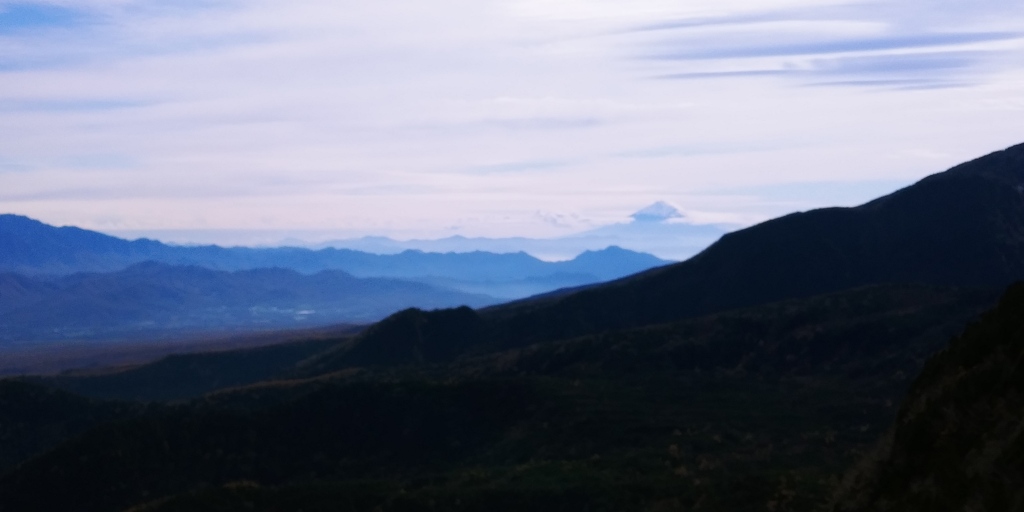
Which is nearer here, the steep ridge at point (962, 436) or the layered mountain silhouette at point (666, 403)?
the steep ridge at point (962, 436)

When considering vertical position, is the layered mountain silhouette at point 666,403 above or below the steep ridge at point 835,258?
below

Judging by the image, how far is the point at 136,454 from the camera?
4731 cm

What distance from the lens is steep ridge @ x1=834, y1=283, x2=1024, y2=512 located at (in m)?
14.6

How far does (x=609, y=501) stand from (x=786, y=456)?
8892 millimetres

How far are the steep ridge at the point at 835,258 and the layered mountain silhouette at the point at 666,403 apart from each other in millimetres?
221

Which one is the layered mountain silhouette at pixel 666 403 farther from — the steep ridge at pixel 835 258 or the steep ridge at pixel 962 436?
the steep ridge at pixel 835 258

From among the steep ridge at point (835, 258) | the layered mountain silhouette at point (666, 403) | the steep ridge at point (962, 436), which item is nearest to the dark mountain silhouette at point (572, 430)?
the layered mountain silhouette at point (666, 403)

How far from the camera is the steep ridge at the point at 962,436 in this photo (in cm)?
1460

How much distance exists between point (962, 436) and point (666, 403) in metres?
34.9

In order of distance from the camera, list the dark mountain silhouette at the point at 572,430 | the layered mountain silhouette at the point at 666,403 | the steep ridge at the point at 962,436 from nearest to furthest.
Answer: the steep ridge at the point at 962,436 → the layered mountain silhouette at the point at 666,403 → the dark mountain silhouette at the point at 572,430

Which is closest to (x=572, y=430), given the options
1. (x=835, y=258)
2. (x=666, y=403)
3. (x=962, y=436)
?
(x=666, y=403)

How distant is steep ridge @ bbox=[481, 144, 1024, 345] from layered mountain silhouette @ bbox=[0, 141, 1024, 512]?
221 millimetres

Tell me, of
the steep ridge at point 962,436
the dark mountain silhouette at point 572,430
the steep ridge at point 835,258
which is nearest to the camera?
→ the steep ridge at point 962,436

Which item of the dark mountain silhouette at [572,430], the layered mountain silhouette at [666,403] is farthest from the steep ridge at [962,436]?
the dark mountain silhouette at [572,430]
